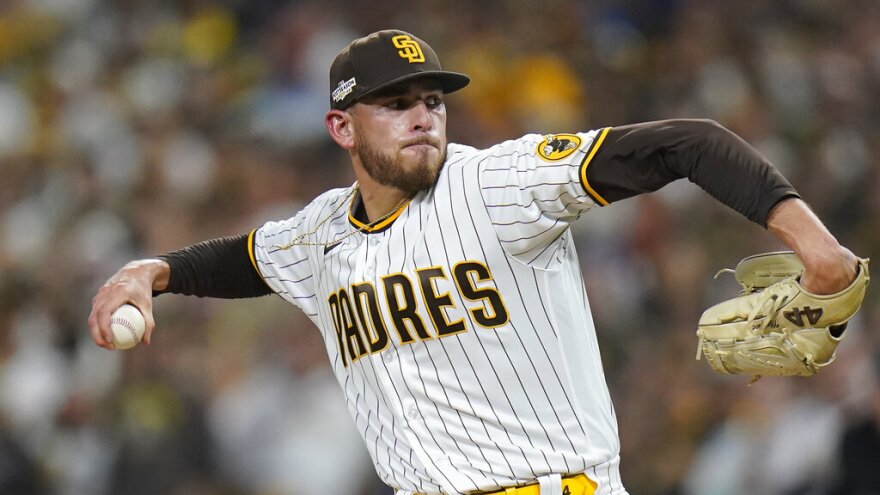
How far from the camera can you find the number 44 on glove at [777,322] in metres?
2.67

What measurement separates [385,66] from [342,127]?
0.31 m

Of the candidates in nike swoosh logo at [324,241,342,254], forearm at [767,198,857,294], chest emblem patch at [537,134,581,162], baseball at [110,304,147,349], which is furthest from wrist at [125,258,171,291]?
forearm at [767,198,857,294]

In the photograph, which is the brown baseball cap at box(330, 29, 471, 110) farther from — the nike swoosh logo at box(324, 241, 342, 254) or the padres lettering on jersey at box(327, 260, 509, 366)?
the padres lettering on jersey at box(327, 260, 509, 366)

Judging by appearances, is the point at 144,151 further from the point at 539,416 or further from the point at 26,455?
the point at 539,416

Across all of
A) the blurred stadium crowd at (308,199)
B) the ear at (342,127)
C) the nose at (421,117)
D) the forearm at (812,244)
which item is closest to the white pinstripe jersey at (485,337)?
the nose at (421,117)

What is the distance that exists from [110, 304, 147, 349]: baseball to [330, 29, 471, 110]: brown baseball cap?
31.6 inches

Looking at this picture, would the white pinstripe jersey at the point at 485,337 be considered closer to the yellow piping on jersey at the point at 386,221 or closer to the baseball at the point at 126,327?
the yellow piping on jersey at the point at 386,221

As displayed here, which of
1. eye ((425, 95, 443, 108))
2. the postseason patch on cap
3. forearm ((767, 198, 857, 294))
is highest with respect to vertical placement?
the postseason patch on cap

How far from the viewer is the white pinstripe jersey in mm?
3107

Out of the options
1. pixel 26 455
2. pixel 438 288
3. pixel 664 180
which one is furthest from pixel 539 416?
pixel 26 455

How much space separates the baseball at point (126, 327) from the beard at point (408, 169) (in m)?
0.74

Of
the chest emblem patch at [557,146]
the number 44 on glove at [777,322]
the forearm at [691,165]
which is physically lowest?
the number 44 on glove at [777,322]

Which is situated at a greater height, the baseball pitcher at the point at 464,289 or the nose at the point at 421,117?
the nose at the point at 421,117

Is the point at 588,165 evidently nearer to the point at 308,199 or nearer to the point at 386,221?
the point at 386,221
